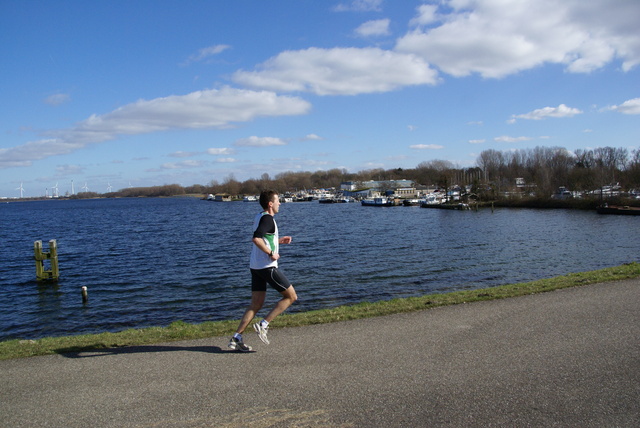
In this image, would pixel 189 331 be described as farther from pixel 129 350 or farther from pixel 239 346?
pixel 239 346

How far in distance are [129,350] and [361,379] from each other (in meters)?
3.78

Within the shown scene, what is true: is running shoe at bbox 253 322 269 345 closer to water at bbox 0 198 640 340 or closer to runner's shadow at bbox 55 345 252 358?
runner's shadow at bbox 55 345 252 358

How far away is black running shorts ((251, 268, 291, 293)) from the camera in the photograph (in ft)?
22.4

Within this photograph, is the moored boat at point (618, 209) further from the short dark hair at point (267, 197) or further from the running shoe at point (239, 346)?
the running shoe at point (239, 346)

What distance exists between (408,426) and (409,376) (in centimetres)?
123

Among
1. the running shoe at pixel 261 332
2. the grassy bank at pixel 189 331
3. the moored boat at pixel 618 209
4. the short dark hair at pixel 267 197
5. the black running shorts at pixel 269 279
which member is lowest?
the moored boat at pixel 618 209

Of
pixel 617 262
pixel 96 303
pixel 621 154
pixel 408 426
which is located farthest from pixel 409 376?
pixel 621 154

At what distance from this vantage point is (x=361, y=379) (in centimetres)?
566

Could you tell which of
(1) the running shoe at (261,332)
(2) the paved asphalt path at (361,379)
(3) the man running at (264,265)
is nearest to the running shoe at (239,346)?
(3) the man running at (264,265)

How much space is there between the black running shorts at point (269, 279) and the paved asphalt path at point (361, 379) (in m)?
0.94

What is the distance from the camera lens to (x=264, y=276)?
22.5 feet

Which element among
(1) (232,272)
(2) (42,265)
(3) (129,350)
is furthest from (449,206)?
(3) (129,350)

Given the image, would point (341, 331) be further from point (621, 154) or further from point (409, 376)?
point (621, 154)

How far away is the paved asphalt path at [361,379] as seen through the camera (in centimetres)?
475
